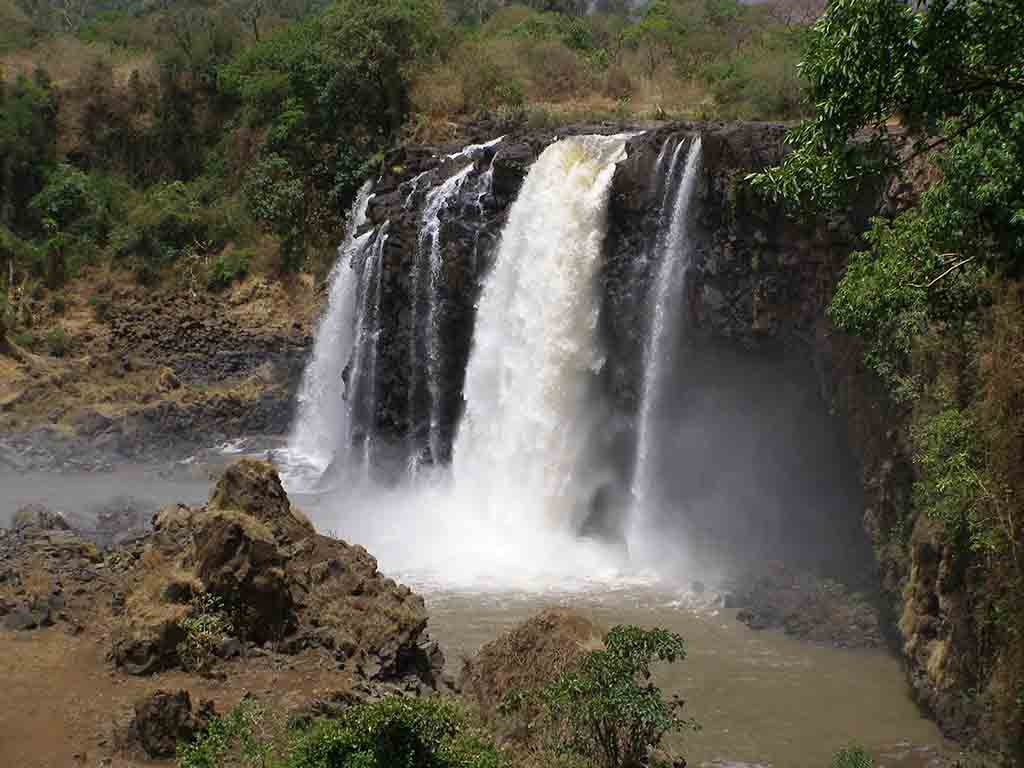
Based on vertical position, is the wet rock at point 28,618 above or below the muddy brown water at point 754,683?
above

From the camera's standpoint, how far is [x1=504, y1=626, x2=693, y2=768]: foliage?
8328mm

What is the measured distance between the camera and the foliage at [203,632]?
1038 cm

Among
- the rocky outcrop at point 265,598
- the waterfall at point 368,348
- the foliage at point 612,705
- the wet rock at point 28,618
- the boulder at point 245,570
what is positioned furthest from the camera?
the waterfall at point 368,348

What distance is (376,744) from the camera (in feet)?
24.4

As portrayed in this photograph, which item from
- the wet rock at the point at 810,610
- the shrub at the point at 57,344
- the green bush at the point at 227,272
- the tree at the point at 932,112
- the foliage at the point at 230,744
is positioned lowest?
the wet rock at the point at 810,610

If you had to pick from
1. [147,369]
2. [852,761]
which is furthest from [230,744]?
[147,369]

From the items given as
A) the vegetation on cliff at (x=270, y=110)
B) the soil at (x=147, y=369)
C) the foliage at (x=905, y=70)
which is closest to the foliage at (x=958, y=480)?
the foliage at (x=905, y=70)

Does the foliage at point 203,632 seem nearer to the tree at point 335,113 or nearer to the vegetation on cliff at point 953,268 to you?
the vegetation on cliff at point 953,268

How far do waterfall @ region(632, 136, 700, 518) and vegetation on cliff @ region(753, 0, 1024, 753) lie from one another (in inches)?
227

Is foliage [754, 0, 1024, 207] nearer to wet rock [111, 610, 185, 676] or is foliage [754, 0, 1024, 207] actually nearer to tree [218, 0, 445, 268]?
wet rock [111, 610, 185, 676]

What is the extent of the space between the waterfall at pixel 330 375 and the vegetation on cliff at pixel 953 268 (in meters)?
15.1

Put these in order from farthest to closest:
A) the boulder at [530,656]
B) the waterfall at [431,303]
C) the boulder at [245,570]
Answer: the waterfall at [431,303], the boulder at [245,570], the boulder at [530,656]

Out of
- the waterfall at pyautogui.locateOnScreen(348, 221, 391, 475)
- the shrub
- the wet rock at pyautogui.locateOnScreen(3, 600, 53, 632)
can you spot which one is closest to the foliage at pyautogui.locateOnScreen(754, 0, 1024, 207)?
the wet rock at pyautogui.locateOnScreen(3, 600, 53, 632)

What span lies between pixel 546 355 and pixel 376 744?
12263 mm
